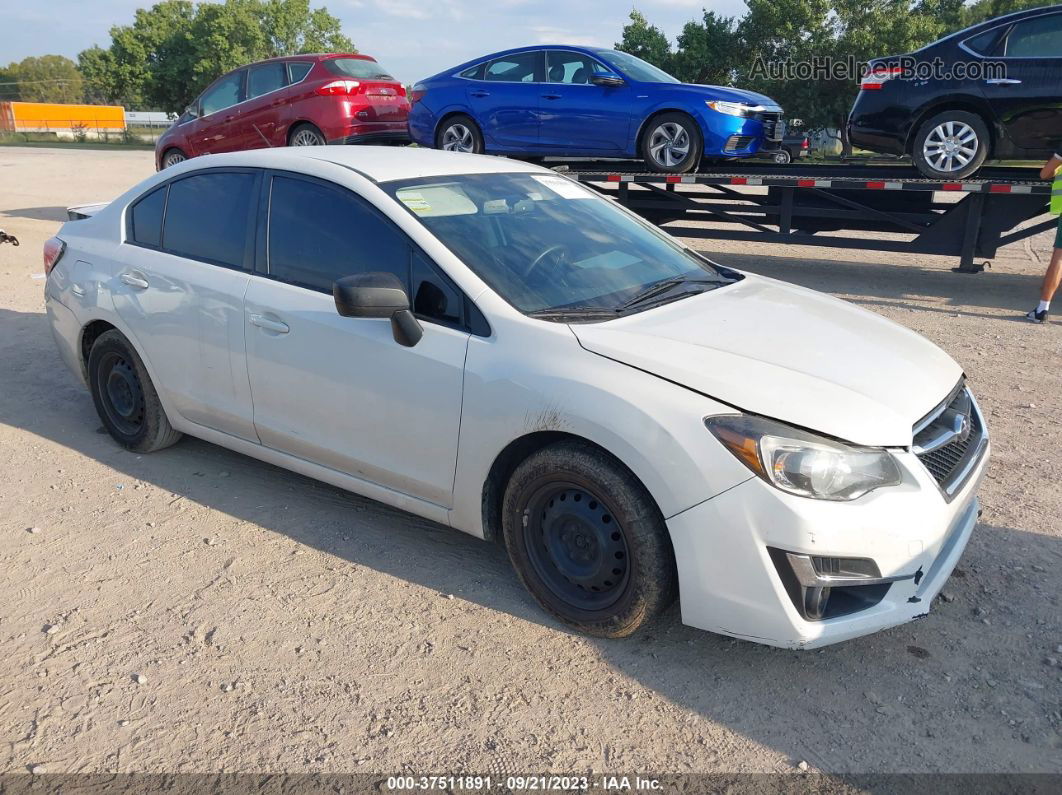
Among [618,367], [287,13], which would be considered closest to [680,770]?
[618,367]

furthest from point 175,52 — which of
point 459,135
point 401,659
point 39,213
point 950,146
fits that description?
point 401,659

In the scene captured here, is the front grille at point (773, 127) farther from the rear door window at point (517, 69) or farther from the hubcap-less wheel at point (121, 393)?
the hubcap-less wheel at point (121, 393)

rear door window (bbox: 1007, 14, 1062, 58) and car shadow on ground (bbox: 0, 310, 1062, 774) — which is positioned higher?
rear door window (bbox: 1007, 14, 1062, 58)

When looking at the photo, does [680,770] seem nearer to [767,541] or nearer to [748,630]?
[748,630]

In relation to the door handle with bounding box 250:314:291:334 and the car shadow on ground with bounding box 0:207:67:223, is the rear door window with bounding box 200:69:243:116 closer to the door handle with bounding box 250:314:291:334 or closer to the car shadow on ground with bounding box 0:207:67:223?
the car shadow on ground with bounding box 0:207:67:223

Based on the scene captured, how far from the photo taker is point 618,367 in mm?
3066

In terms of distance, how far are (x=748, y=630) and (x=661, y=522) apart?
17.2 inches

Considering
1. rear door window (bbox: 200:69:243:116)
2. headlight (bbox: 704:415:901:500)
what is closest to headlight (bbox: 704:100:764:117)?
headlight (bbox: 704:415:901:500)

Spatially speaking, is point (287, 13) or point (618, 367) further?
point (287, 13)

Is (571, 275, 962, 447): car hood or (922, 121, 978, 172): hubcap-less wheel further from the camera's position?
(922, 121, 978, 172): hubcap-less wheel

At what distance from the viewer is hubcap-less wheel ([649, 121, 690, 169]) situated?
32.9ft

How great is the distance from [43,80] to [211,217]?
116m

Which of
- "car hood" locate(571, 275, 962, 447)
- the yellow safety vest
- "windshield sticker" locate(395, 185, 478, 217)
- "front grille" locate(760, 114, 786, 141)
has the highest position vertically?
"front grille" locate(760, 114, 786, 141)

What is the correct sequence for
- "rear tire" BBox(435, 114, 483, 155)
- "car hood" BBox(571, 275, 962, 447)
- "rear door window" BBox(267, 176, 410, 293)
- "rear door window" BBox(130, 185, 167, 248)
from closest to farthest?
"car hood" BBox(571, 275, 962, 447) → "rear door window" BBox(267, 176, 410, 293) → "rear door window" BBox(130, 185, 167, 248) → "rear tire" BBox(435, 114, 483, 155)
